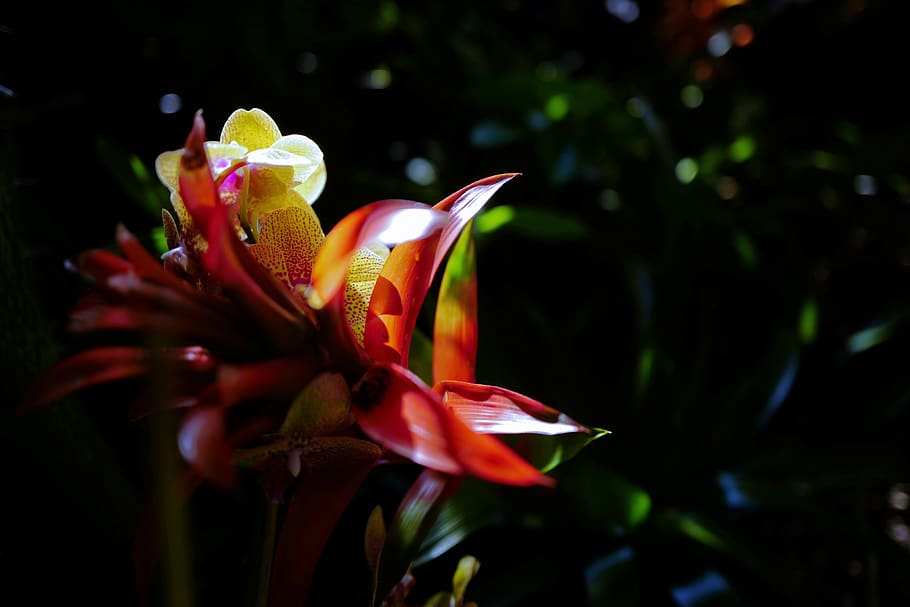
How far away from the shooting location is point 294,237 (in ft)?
1.20

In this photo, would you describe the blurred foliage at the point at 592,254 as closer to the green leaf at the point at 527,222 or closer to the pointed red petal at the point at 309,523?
the green leaf at the point at 527,222

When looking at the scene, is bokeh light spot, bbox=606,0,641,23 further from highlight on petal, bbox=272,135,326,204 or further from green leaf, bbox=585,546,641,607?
highlight on petal, bbox=272,135,326,204

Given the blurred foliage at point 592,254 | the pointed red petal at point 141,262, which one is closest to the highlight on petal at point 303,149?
A: the pointed red petal at point 141,262

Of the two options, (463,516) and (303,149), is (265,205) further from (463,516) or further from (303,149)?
(463,516)

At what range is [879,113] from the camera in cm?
158

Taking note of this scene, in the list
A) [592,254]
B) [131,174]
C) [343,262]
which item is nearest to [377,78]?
[592,254]

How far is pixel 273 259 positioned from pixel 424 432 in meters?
0.14

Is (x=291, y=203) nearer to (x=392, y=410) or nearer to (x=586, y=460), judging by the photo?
(x=392, y=410)

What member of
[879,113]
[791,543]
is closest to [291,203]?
[791,543]

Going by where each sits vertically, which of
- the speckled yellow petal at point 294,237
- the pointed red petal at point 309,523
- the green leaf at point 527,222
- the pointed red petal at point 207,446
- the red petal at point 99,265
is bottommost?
the green leaf at point 527,222

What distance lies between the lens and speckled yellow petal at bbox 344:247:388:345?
365 mm

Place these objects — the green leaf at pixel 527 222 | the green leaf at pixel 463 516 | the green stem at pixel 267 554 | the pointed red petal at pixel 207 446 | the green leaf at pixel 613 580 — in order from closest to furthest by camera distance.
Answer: the pointed red petal at pixel 207 446 → the green stem at pixel 267 554 → the green leaf at pixel 463 516 → the green leaf at pixel 613 580 → the green leaf at pixel 527 222

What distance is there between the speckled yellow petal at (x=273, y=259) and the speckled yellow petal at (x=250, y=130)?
0.19 ft

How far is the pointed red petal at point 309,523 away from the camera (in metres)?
0.31
